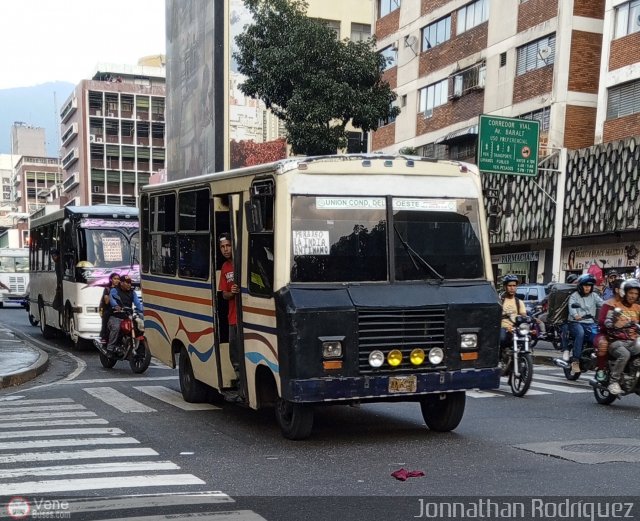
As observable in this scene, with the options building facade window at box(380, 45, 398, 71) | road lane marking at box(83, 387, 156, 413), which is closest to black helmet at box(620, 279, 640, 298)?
road lane marking at box(83, 387, 156, 413)

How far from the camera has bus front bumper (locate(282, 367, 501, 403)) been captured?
25.7 ft

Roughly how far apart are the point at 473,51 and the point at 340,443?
99.7ft

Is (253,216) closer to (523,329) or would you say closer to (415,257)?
(415,257)

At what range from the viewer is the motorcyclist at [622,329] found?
422 inches

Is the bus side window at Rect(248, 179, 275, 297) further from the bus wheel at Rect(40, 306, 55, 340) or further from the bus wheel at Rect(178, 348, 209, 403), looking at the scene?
the bus wheel at Rect(40, 306, 55, 340)

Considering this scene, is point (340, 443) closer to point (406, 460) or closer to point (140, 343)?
point (406, 460)

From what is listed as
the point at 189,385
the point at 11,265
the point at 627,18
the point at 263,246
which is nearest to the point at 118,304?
the point at 189,385

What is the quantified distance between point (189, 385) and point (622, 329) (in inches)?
227

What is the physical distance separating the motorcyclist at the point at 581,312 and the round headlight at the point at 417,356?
6.63 metres

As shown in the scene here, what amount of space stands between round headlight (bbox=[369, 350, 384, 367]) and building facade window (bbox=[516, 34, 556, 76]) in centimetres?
2528

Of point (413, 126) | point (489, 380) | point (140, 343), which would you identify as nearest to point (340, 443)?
point (489, 380)

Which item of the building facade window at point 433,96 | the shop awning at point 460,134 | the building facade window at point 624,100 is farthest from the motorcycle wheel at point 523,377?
the building facade window at point 433,96

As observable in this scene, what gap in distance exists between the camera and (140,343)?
14.9 metres

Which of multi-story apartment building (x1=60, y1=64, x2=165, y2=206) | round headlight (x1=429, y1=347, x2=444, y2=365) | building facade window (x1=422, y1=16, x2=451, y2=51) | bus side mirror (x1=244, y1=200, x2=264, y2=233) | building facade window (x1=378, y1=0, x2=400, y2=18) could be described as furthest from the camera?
multi-story apartment building (x1=60, y1=64, x2=165, y2=206)
